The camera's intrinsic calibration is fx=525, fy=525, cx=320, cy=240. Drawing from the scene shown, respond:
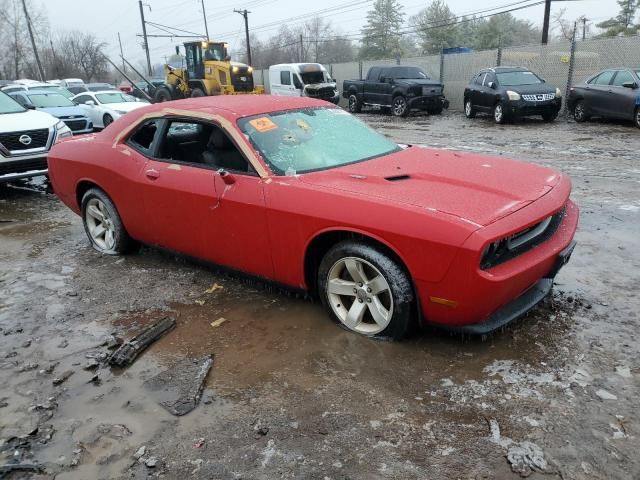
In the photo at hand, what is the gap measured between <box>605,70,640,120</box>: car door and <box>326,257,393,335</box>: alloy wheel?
40.4 feet

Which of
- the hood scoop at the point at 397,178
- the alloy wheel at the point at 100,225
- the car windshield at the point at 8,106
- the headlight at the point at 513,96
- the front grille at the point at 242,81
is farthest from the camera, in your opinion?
the front grille at the point at 242,81

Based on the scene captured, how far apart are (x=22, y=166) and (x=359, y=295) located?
659 cm

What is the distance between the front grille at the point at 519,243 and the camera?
292cm

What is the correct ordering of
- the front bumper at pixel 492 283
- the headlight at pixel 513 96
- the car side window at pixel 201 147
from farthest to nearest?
the headlight at pixel 513 96, the car side window at pixel 201 147, the front bumper at pixel 492 283

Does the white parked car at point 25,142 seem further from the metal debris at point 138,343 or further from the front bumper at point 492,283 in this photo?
the front bumper at point 492,283

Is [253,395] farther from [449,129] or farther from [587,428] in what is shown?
[449,129]

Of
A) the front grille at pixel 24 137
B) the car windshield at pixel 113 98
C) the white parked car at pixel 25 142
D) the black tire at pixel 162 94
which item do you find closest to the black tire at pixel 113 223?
the white parked car at pixel 25 142

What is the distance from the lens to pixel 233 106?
13.7ft

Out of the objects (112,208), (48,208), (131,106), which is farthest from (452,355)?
(131,106)

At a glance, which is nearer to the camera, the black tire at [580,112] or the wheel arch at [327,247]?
the wheel arch at [327,247]

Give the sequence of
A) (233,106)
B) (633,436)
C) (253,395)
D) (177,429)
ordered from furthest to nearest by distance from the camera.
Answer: (233,106) < (253,395) < (177,429) < (633,436)

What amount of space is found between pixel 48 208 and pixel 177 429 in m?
5.96

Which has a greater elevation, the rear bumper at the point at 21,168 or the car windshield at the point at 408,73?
the car windshield at the point at 408,73

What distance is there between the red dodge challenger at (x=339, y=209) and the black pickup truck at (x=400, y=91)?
1490 centimetres
